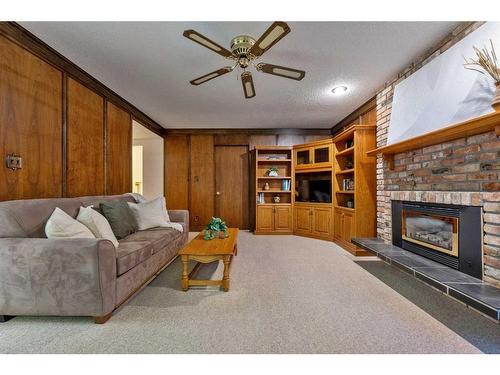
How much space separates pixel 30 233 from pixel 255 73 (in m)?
2.82

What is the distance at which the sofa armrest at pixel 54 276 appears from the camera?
162 centimetres

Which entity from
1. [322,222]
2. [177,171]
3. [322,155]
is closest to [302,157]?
[322,155]

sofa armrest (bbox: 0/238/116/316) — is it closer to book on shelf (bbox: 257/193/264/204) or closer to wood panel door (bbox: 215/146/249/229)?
book on shelf (bbox: 257/193/264/204)

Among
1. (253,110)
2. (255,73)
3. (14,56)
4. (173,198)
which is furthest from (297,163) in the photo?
(14,56)

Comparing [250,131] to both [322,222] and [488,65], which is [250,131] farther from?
[488,65]

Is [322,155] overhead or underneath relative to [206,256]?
overhead

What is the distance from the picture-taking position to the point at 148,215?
3123 mm

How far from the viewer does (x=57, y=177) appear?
2475 mm

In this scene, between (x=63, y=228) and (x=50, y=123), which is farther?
(x=50, y=123)

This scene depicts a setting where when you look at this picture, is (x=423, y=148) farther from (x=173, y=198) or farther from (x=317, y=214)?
(x=173, y=198)

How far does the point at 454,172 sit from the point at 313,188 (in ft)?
9.48

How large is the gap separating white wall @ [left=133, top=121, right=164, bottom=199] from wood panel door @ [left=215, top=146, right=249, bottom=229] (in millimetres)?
1411

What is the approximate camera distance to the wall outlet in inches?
77.5

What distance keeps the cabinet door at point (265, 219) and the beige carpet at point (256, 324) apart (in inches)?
101
